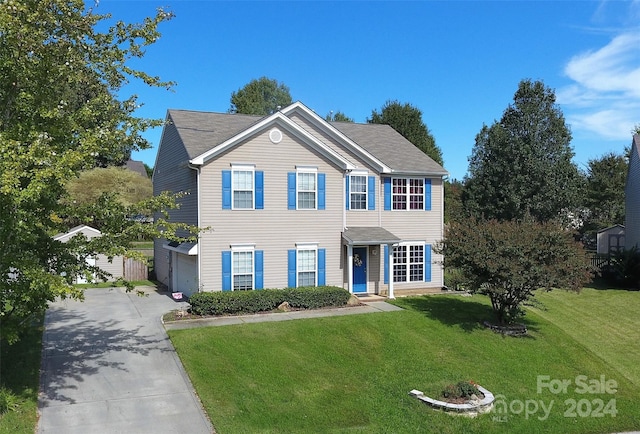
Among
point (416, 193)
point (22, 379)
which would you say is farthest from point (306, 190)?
point (22, 379)

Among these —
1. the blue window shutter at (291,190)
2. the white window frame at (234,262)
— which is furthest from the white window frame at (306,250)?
the white window frame at (234,262)

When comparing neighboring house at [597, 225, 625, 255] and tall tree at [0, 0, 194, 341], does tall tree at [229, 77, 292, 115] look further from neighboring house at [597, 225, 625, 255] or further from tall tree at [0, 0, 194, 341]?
tall tree at [0, 0, 194, 341]

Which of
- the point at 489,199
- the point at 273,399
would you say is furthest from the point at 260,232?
the point at 489,199

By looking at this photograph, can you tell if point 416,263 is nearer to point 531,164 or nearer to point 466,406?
point 466,406

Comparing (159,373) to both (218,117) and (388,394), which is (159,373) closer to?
(388,394)

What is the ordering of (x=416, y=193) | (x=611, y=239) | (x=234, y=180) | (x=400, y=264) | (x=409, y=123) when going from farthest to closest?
(x=409, y=123) < (x=611, y=239) < (x=416, y=193) < (x=400, y=264) < (x=234, y=180)
